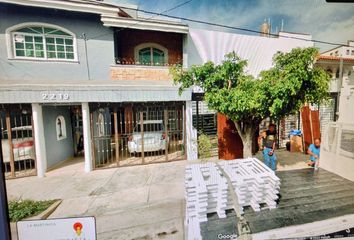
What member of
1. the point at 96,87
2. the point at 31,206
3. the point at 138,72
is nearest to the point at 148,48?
the point at 138,72

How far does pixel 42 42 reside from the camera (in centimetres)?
479

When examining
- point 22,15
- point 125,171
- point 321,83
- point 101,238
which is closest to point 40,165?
point 125,171

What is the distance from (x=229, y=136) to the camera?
5.48 meters

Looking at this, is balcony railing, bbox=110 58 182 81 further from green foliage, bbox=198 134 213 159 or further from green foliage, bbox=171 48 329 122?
green foliage, bbox=198 134 213 159

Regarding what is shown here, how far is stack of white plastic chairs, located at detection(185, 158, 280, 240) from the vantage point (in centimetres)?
225

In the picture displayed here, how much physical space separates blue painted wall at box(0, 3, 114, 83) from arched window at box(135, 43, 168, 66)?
3.98ft

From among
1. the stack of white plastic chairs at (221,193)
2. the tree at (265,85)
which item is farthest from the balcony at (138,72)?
the stack of white plastic chairs at (221,193)

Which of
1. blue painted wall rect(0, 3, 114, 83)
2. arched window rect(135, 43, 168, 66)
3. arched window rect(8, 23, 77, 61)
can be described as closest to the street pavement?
blue painted wall rect(0, 3, 114, 83)

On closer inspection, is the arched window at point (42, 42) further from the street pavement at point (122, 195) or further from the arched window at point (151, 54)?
the street pavement at point (122, 195)

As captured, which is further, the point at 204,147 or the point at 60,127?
the point at 204,147

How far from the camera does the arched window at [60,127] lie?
545 cm

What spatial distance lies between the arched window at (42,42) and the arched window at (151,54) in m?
2.19

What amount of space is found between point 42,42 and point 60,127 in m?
2.53

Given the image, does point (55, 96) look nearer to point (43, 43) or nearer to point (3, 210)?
point (43, 43)
